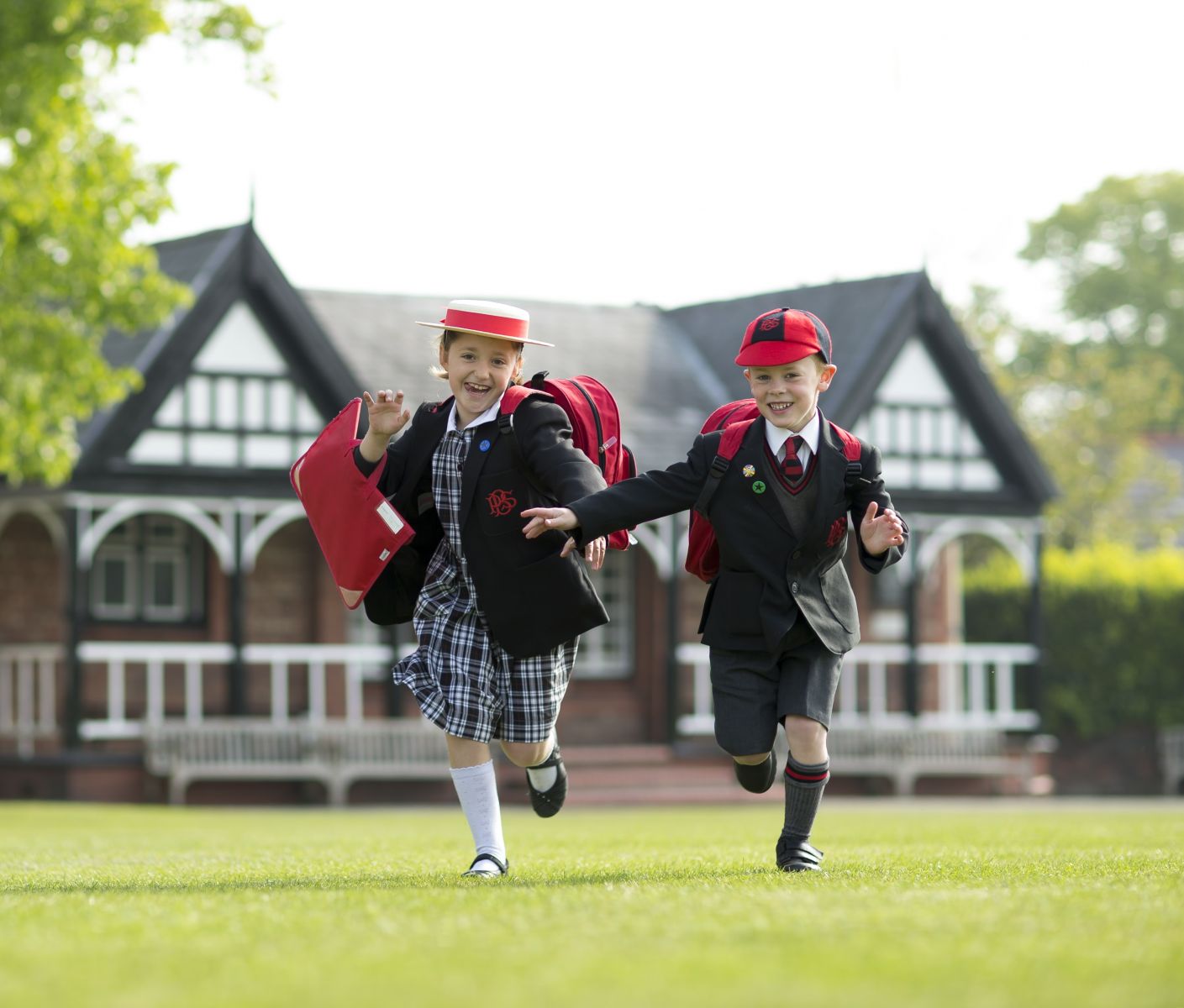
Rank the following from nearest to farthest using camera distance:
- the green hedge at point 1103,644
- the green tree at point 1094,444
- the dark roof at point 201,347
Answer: the dark roof at point 201,347 → the green hedge at point 1103,644 → the green tree at point 1094,444

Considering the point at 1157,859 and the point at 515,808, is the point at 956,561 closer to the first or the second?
the point at 515,808

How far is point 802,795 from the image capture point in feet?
24.3

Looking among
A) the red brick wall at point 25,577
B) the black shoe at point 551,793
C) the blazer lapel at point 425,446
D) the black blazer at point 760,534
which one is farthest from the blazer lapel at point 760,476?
the red brick wall at point 25,577

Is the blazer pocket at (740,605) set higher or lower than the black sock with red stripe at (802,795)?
higher

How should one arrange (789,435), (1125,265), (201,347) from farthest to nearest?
1. (1125,265)
2. (201,347)
3. (789,435)

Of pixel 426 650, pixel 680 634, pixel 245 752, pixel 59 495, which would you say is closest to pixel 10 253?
pixel 59 495

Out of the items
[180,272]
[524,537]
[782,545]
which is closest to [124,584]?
[180,272]

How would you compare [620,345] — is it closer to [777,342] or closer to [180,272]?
[180,272]

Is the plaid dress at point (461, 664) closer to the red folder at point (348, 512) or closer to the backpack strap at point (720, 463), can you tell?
the red folder at point (348, 512)

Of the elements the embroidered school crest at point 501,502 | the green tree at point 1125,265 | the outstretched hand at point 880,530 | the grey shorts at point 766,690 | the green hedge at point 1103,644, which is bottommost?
the green hedge at point 1103,644

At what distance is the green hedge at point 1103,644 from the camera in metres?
28.6

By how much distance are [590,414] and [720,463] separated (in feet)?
1.76

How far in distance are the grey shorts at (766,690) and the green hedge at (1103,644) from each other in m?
21.5

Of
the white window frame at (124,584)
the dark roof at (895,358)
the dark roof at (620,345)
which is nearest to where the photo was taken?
the dark roof at (620,345)
